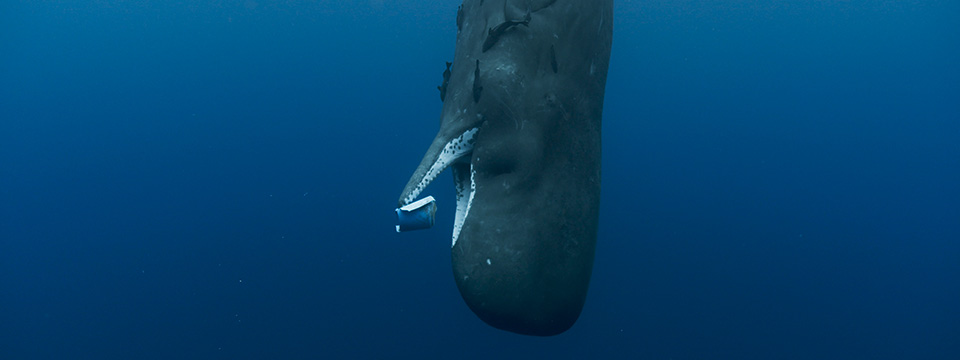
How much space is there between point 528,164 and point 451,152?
42 cm

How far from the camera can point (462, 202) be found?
301cm

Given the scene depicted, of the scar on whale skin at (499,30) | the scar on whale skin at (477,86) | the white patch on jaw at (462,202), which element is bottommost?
the white patch on jaw at (462,202)

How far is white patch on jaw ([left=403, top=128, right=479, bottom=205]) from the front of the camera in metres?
2.71

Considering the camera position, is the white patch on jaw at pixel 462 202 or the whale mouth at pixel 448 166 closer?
the whale mouth at pixel 448 166

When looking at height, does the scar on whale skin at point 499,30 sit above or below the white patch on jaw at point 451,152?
above

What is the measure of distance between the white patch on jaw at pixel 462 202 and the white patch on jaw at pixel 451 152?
0.31 feet

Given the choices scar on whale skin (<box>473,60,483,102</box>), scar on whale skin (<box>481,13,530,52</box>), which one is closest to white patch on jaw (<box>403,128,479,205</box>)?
scar on whale skin (<box>473,60,483,102</box>)

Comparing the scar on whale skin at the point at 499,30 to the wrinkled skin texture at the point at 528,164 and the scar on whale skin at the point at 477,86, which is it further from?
the scar on whale skin at the point at 477,86

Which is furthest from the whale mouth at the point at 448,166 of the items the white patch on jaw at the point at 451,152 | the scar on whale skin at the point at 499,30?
the scar on whale skin at the point at 499,30

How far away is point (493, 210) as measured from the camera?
2.67m

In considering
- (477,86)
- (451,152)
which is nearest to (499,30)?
(477,86)

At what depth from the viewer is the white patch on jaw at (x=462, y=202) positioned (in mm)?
2793

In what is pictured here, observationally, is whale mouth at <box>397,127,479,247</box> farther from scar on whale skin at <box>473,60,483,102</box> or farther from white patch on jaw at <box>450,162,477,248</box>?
scar on whale skin at <box>473,60,483,102</box>

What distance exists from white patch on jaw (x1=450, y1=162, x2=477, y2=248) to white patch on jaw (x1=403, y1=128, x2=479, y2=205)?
0.31 feet
